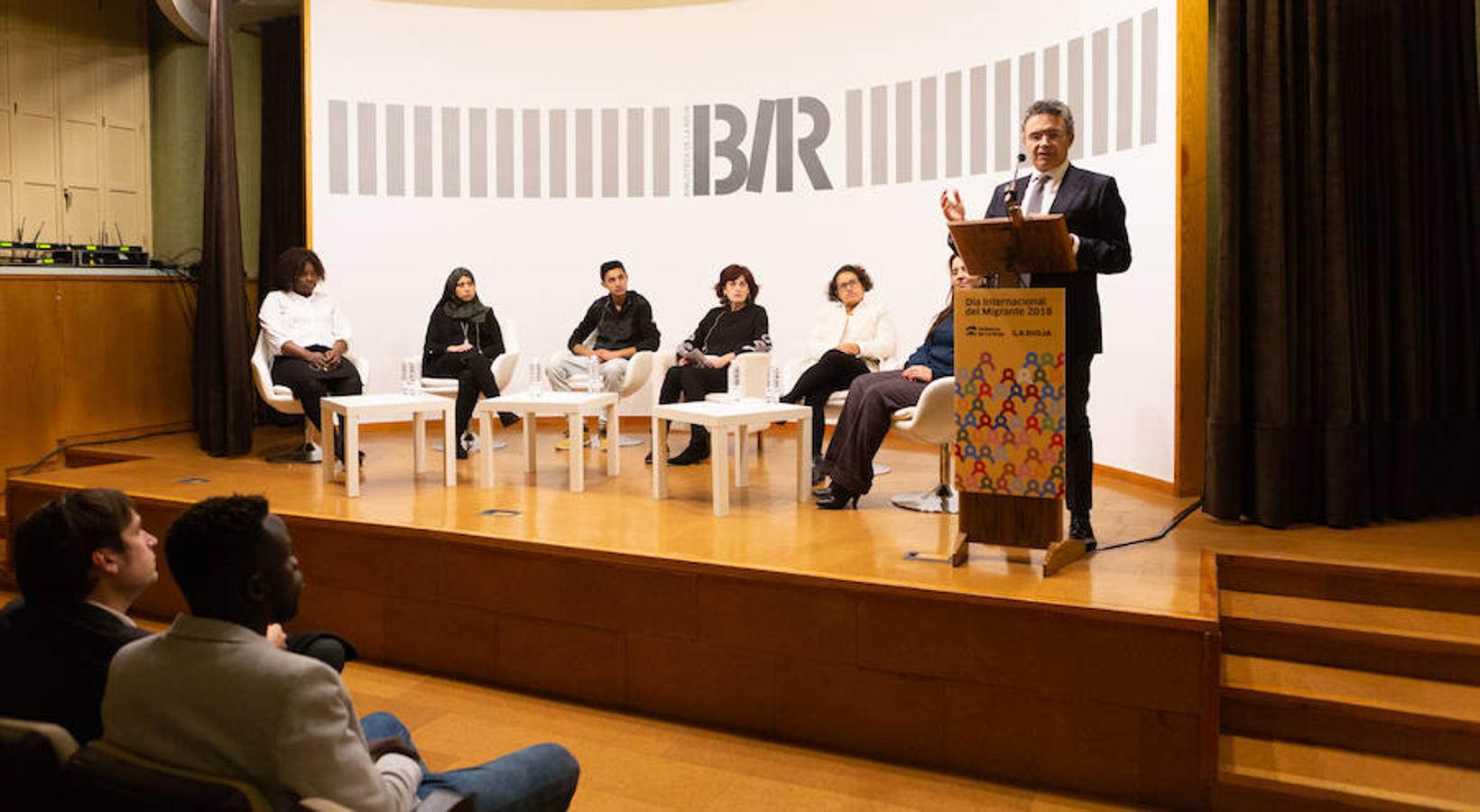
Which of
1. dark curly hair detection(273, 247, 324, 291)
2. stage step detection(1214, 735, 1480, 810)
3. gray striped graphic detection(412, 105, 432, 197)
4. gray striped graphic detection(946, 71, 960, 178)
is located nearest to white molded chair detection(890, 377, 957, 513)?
stage step detection(1214, 735, 1480, 810)

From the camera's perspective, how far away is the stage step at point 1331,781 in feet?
9.41

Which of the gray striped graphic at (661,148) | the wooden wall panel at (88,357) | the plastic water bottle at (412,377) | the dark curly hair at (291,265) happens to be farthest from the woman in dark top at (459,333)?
the wooden wall panel at (88,357)

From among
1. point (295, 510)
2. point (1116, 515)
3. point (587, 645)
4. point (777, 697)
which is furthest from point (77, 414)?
point (1116, 515)

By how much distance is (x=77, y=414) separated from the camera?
7.07m

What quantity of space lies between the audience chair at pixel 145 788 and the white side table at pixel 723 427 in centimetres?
313

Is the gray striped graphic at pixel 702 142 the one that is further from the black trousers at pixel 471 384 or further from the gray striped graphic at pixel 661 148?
the black trousers at pixel 471 384

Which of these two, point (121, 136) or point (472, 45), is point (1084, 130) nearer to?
point (472, 45)

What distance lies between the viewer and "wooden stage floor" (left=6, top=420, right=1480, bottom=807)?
312 centimetres

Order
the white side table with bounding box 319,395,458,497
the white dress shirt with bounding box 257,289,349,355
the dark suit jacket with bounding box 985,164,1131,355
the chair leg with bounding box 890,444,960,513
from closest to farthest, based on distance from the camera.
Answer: the dark suit jacket with bounding box 985,164,1131,355, the chair leg with bounding box 890,444,960,513, the white side table with bounding box 319,395,458,497, the white dress shirt with bounding box 257,289,349,355

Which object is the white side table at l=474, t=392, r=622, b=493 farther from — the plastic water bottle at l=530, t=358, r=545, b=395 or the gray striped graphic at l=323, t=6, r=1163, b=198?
the gray striped graphic at l=323, t=6, r=1163, b=198

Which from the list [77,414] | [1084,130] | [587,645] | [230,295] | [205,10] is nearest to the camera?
[587,645]

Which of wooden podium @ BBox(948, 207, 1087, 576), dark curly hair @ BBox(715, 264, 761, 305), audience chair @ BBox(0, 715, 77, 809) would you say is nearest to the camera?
audience chair @ BBox(0, 715, 77, 809)

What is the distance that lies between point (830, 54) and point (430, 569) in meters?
4.62

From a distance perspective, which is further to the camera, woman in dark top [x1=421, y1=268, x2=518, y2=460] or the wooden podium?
woman in dark top [x1=421, y1=268, x2=518, y2=460]
